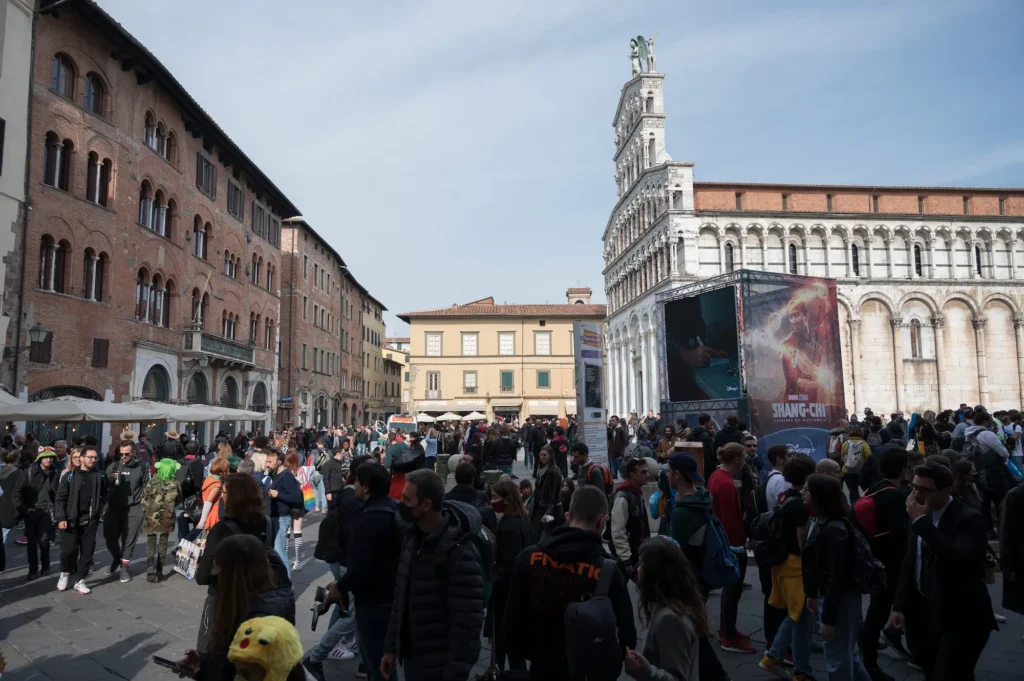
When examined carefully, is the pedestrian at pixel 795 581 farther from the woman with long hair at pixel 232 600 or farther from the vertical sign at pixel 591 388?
the vertical sign at pixel 591 388

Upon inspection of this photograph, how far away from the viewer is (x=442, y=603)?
10.9ft

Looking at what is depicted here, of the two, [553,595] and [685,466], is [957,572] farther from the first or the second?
[553,595]

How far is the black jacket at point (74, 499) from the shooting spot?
8078 millimetres

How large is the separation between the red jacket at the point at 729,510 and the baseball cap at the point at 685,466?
107 centimetres

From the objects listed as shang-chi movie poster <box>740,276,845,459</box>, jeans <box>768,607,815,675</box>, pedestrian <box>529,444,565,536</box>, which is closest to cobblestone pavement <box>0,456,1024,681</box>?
jeans <box>768,607,815,675</box>

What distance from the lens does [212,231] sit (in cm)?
2723

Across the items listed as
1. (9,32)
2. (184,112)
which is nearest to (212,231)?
(184,112)

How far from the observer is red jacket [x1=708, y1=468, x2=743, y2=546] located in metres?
5.75

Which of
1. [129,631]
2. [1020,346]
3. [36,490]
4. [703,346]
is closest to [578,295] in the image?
[1020,346]

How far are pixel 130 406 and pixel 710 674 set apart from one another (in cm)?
1404

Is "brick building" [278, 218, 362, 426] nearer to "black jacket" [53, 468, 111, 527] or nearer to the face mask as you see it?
"black jacket" [53, 468, 111, 527]

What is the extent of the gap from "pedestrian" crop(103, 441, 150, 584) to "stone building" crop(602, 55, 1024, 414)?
3194 cm

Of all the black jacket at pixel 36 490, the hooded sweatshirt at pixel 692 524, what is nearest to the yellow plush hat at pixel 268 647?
the hooded sweatshirt at pixel 692 524

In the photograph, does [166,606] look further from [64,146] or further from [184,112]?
[184,112]
